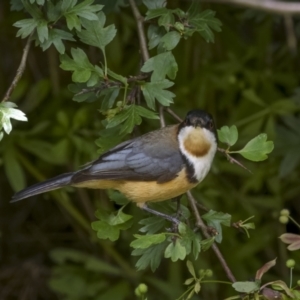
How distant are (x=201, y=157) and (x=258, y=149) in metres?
0.20

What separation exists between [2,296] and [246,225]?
8.57 feet

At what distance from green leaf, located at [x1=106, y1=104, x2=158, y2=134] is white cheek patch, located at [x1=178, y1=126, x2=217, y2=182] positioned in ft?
0.53

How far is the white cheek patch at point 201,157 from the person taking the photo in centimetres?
264

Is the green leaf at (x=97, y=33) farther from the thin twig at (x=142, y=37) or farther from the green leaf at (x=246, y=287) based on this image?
the green leaf at (x=246, y=287)

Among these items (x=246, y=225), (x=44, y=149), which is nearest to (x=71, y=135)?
(x=44, y=149)

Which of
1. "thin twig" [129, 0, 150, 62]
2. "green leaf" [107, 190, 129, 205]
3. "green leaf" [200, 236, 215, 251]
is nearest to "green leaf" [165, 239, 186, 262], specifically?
"green leaf" [200, 236, 215, 251]

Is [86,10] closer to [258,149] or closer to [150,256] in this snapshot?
[258,149]

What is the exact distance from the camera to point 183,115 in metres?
3.82

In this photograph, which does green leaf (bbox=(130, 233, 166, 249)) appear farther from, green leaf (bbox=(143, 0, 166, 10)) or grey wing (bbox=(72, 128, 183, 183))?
green leaf (bbox=(143, 0, 166, 10))

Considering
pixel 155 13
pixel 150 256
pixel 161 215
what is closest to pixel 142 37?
pixel 155 13

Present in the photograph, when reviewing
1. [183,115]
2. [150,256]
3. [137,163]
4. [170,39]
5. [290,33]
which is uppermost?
[170,39]

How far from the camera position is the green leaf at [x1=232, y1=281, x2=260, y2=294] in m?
2.30

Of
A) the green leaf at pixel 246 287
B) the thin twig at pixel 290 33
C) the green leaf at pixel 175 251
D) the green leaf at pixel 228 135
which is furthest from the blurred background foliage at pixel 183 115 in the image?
the green leaf at pixel 246 287

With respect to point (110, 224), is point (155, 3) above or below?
above
